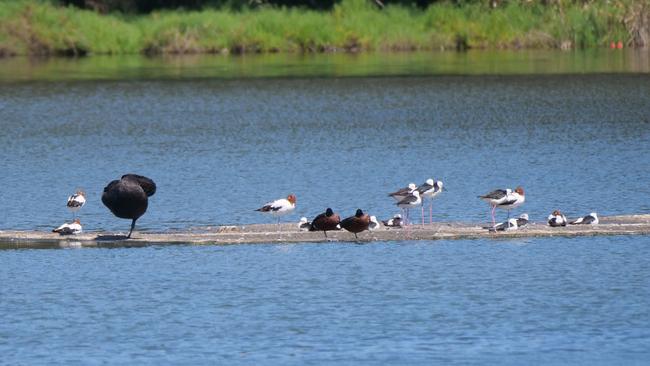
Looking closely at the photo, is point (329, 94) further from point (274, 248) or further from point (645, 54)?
point (274, 248)

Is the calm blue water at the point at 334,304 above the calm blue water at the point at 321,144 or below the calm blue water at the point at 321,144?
above

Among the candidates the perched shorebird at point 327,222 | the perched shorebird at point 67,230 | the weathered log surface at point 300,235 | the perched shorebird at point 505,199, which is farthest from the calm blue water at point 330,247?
the perched shorebird at point 505,199

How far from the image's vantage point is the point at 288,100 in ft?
153

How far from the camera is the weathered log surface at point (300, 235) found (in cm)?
2100

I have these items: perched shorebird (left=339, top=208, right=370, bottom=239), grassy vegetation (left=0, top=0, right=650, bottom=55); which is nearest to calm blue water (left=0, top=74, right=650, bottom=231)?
perched shorebird (left=339, top=208, right=370, bottom=239)

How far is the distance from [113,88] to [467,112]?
13.9m

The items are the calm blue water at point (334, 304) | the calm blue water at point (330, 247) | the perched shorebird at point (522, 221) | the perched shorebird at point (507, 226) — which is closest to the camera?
the calm blue water at point (334, 304)

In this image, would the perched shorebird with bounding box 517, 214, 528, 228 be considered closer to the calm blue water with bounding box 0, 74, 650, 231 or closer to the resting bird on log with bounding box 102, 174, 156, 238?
the calm blue water with bounding box 0, 74, 650, 231

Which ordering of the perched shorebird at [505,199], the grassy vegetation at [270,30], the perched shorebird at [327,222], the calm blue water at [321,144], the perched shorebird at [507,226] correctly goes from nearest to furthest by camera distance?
the perched shorebird at [327,222]
the perched shorebird at [507,226]
the perched shorebird at [505,199]
the calm blue water at [321,144]
the grassy vegetation at [270,30]

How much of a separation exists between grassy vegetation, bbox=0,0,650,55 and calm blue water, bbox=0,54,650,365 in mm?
20752

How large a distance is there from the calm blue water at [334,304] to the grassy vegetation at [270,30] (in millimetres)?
47211

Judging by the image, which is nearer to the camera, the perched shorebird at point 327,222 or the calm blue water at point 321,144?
the perched shorebird at point 327,222

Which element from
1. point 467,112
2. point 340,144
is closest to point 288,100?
point 467,112

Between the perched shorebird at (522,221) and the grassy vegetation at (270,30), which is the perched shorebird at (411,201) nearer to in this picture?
the perched shorebird at (522,221)
